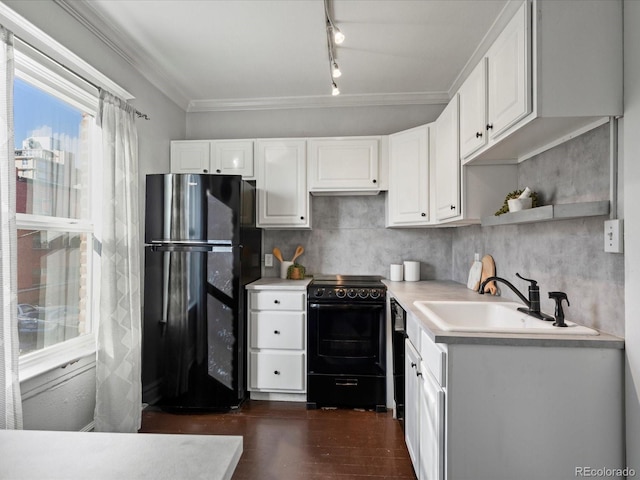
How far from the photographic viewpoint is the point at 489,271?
2486mm

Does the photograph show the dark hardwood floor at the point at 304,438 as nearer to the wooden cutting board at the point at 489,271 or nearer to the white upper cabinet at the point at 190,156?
the wooden cutting board at the point at 489,271

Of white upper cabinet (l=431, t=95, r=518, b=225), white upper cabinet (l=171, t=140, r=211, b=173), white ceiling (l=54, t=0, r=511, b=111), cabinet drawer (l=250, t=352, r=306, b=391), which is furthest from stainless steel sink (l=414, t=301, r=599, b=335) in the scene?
white upper cabinet (l=171, t=140, r=211, b=173)

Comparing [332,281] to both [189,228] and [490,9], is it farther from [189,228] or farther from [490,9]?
[490,9]

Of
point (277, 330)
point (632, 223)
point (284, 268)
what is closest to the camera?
point (632, 223)

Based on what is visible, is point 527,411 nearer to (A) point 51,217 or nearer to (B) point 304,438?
(B) point 304,438

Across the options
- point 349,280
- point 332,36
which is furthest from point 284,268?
point 332,36

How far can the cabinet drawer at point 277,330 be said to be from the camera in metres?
2.79

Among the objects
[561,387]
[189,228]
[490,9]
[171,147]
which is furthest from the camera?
[171,147]

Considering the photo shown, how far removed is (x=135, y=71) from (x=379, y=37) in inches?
71.2

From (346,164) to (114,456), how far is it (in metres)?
2.67

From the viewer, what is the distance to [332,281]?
2.95 metres

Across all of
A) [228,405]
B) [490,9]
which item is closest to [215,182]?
[228,405]

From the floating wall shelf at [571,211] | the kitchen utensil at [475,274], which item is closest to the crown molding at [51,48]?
the floating wall shelf at [571,211]

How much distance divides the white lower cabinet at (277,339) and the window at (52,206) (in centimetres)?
116
